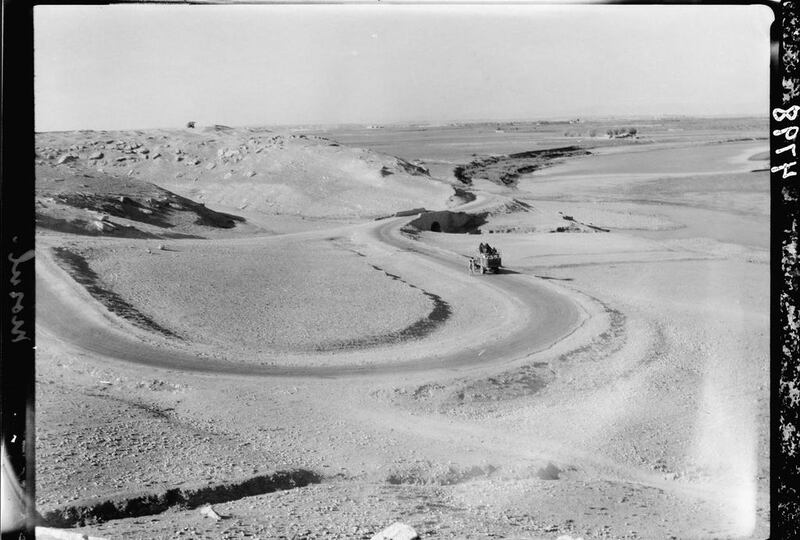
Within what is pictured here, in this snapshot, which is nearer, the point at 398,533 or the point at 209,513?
the point at 398,533

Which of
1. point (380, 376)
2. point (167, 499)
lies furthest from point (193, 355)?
point (167, 499)

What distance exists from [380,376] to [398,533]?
5.14 meters

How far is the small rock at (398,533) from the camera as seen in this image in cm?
679

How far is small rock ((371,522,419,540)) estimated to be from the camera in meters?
6.79

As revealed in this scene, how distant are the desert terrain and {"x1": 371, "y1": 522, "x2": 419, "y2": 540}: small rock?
43 centimetres

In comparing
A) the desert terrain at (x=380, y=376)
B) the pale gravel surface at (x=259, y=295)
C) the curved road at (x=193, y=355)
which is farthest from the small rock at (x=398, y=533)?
the pale gravel surface at (x=259, y=295)

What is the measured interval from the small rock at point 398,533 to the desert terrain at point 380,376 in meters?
0.43

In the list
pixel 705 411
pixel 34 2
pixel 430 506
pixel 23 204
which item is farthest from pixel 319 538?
pixel 705 411

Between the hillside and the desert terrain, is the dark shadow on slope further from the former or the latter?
the hillside

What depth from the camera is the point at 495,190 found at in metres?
36.1

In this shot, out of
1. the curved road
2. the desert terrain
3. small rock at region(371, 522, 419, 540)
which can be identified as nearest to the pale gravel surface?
the desert terrain

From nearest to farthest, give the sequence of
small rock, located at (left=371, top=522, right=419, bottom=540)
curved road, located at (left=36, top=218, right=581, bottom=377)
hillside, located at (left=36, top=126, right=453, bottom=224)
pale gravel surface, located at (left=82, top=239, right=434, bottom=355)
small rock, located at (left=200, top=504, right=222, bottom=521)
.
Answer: small rock, located at (left=371, top=522, right=419, bottom=540), small rock, located at (left=200, top=504, right=222, bottom=521), curved road, located at (left=36, top=218, right=581, bottom=377), pale gravel surface, located at (left=82, top=239, right=434, bottom=355), hillside, located at (left=36, top=126, right=453, bottom=224)

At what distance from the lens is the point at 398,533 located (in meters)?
6.86

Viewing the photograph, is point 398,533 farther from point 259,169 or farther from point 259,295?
point 259,169
